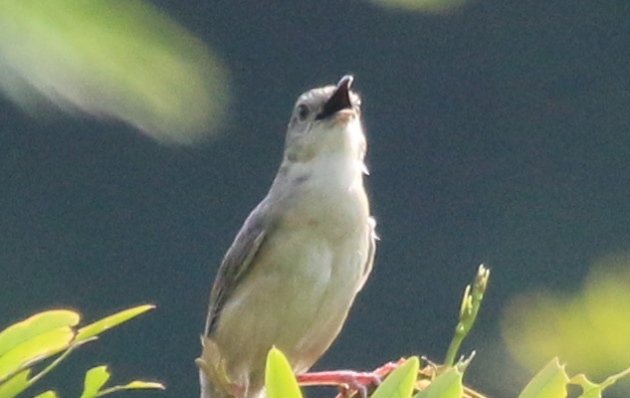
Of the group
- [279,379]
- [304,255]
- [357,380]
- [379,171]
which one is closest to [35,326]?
[279,379]

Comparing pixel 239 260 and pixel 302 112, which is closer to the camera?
pixel 239 260

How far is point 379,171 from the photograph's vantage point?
793cm

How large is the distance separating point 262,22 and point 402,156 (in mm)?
815

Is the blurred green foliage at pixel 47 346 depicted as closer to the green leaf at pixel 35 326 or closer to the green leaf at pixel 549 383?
the green leaf at pixel 35 326

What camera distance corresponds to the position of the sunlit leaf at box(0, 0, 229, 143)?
3.81ft

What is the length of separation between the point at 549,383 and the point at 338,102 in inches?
84.9

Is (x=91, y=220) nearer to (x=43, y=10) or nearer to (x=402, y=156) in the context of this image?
(x=402, y=156)

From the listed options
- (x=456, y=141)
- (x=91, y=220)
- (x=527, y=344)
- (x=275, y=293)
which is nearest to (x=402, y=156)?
(x=456, y=141)

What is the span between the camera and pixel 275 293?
3.31 meters

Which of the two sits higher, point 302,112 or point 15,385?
point 302,112

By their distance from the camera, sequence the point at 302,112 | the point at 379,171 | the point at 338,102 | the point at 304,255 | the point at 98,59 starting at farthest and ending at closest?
the point at 379,171, the point at 302,112, the point at 338,102, the point at 304,255, the point at 98,59

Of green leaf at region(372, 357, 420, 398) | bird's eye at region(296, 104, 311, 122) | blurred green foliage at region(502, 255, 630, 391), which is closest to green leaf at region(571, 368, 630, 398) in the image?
blurred green foliage at region(502, 255, 630, 391)

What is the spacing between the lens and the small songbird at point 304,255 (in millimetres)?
3236

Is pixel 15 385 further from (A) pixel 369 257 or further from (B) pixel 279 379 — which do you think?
(A) pixel 369 257
